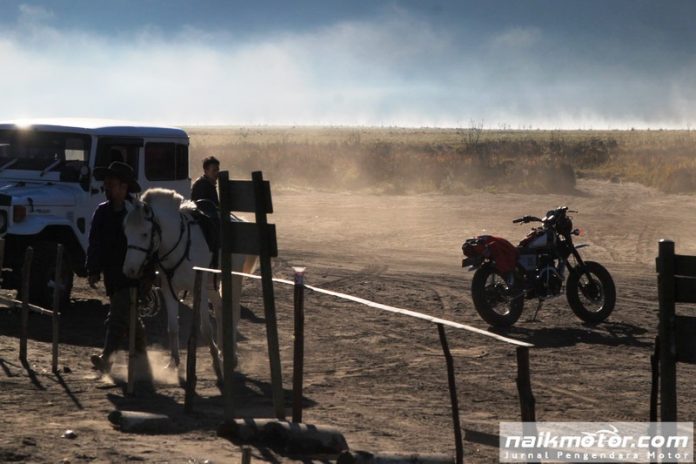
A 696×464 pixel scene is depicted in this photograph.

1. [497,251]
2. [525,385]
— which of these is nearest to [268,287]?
[525,385]

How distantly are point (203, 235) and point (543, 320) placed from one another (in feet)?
17.7

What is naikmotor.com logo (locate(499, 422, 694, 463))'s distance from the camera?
7926 mm

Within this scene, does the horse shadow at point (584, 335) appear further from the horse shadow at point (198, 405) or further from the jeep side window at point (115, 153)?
the jeep side window at point (115, 153)

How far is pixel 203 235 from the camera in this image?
11.9m

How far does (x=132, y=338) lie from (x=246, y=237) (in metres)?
2.05

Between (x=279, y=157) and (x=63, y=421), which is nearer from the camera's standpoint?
(x=63, y=421)

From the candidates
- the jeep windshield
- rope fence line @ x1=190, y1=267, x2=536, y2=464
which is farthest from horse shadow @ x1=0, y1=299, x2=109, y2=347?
rope fence line @ x1=190, y1=267, x2=536, y2=464

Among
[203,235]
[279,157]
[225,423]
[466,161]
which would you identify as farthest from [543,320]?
[279,157]

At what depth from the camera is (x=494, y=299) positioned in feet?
48.0

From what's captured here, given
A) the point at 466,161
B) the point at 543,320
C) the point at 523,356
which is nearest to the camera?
the point at 523,356

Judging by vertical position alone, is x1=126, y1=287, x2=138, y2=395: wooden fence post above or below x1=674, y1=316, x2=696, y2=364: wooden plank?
below

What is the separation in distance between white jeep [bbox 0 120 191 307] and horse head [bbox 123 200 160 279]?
378 cm

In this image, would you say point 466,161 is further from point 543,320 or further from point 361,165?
point 543,320

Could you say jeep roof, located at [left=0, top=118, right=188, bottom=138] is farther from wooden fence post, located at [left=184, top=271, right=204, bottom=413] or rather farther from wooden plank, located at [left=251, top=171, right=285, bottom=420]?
wooden plank, located at [left=251, top=171, right=285, bottom=420]
